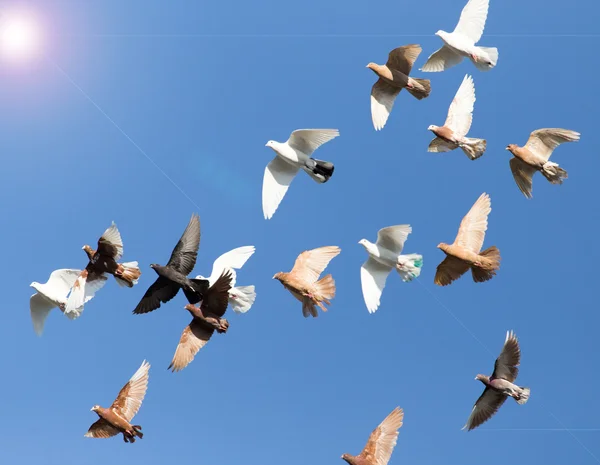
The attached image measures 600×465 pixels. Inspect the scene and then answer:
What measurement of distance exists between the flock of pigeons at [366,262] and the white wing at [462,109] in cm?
2

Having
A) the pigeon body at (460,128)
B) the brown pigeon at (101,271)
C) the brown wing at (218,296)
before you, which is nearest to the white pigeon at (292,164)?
the pigeon body at (460,128)

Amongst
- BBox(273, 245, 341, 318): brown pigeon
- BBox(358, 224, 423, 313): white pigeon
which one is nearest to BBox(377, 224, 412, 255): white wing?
BBox(358, 224, 423, 313): white pigeon

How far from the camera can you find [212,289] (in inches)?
646

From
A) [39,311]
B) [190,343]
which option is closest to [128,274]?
[190,343]

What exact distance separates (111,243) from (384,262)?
491 cm

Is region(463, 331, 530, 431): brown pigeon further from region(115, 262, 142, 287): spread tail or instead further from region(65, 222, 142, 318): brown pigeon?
region(65, 222, 142, 318): brown pigeon

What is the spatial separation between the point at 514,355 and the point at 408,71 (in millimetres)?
5689

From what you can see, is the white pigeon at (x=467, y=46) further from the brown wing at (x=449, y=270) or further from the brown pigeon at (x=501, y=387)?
the brown pigeon at (x=501, y=387)

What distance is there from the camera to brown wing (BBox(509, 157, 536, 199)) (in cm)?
1753

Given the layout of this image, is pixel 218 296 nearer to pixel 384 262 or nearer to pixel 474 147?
pixel 384 262

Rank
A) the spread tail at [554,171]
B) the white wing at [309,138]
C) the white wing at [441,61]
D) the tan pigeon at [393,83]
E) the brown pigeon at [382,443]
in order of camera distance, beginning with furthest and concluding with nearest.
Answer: the white wing at [441,61] < the tan pigeon at [393,83] < the white wing at [309,138] < the spread tail at [554,171] < the brown pigeon at [382,443]

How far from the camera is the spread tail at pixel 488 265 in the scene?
16.7 meters

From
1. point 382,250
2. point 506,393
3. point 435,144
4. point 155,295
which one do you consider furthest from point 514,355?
point 155,295

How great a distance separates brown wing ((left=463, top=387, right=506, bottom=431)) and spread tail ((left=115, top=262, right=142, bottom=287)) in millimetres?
6575
